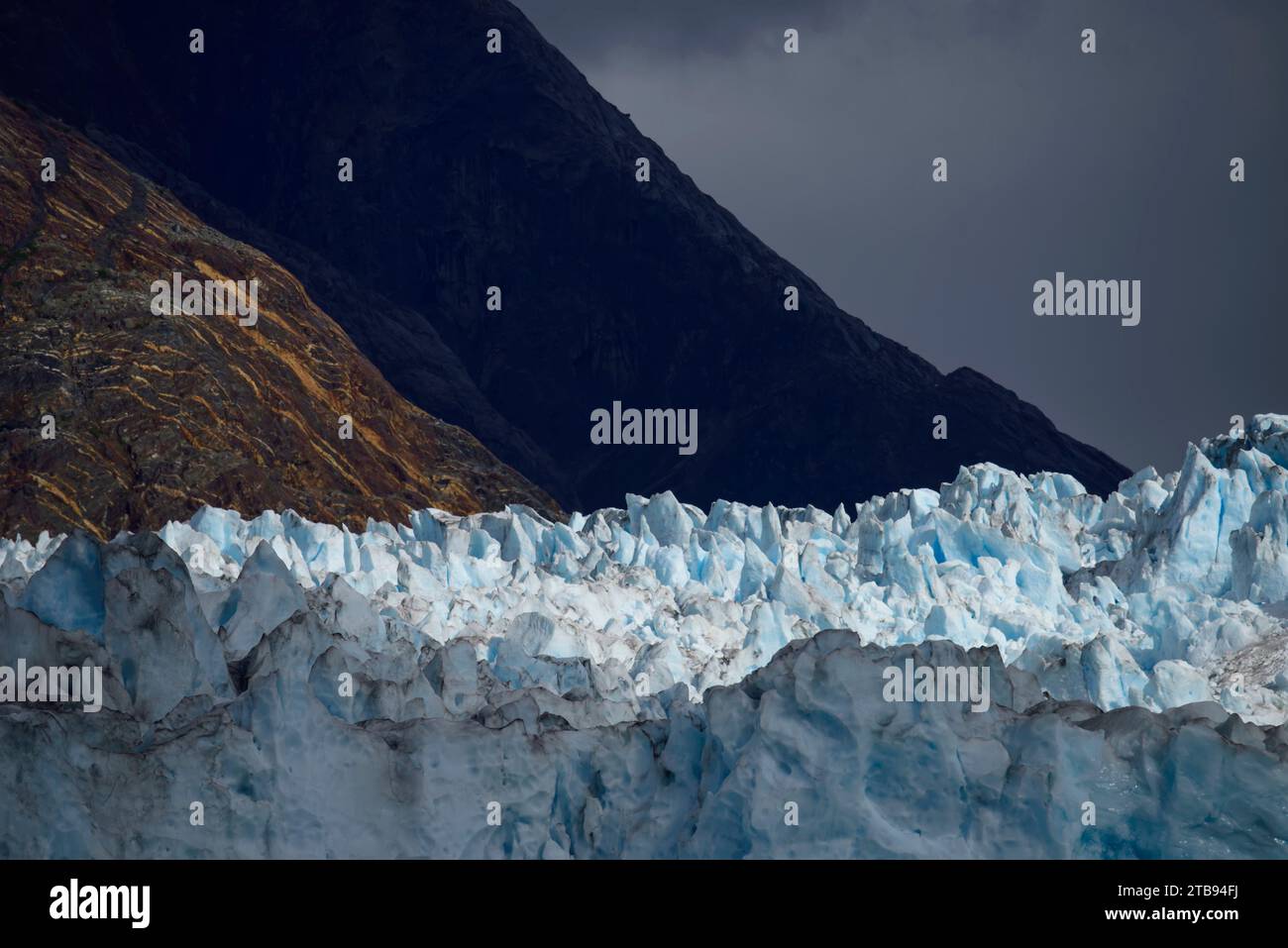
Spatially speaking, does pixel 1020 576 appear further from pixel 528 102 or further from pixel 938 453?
pixel 528 102

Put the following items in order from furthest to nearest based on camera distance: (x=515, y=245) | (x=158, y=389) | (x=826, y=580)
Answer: (x=515, y=245), (x=158, y=389), (x=826, y=580)

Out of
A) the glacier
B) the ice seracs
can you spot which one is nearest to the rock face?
the ice seracs

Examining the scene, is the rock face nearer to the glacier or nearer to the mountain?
the mountain

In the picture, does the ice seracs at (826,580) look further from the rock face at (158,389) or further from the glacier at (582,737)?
the rock face at (158,389)

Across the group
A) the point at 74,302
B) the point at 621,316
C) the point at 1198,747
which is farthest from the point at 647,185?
the point at 1198,747

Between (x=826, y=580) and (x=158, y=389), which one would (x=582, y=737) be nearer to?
(x=826, y=580)

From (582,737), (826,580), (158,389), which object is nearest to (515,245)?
(158,389)

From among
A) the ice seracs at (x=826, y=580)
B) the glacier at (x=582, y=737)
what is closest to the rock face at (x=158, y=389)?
the ice seracs at (x=826, y=580)
